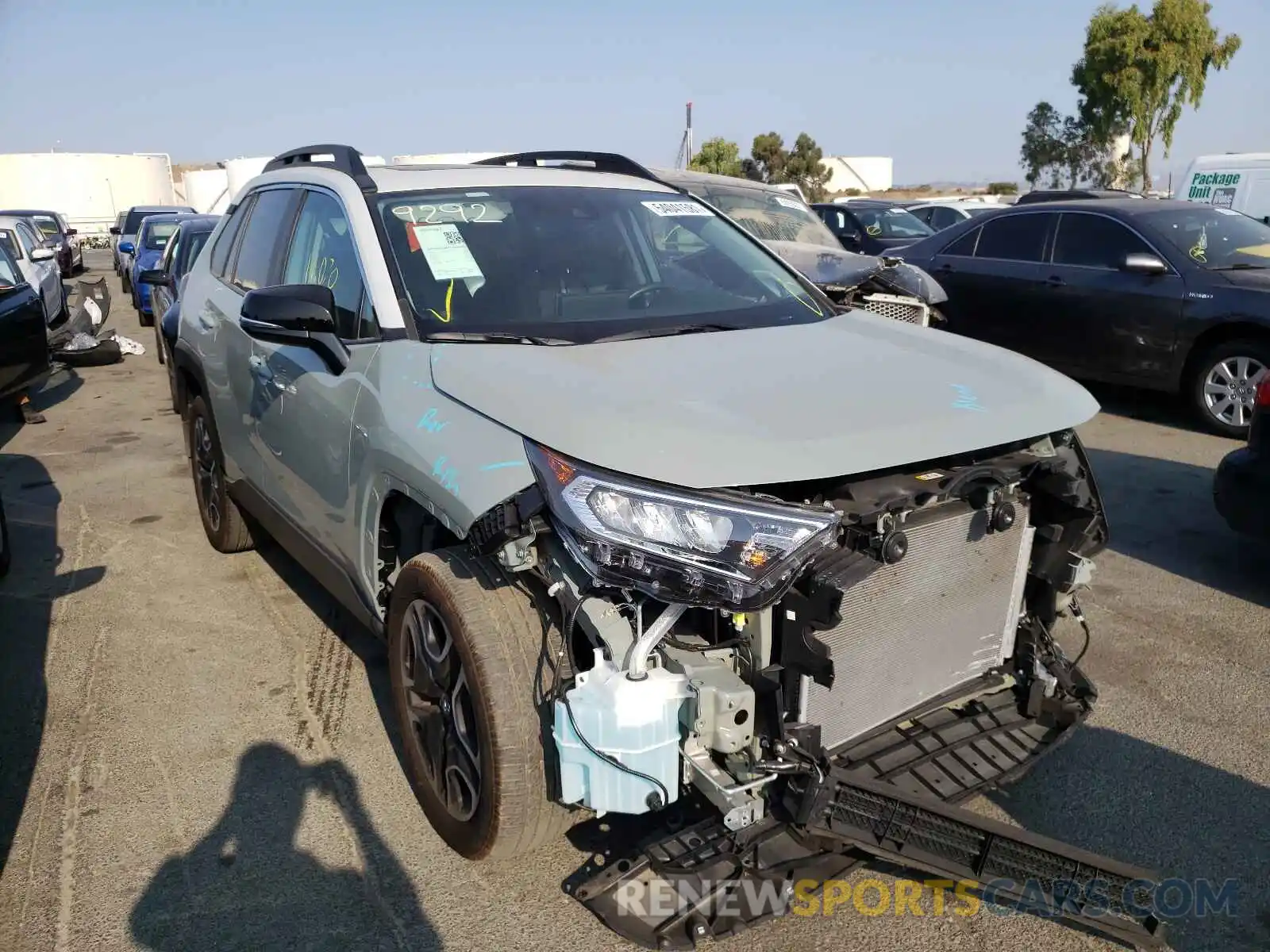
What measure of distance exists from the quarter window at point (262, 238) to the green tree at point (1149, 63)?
36798 mm

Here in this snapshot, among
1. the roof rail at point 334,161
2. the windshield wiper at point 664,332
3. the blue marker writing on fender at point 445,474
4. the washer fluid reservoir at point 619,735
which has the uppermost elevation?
the roof rail at point 334,161

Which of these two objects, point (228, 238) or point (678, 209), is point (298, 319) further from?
point (228, 238)

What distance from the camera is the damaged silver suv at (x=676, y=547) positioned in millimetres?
2424

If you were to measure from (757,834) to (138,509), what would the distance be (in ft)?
17.5

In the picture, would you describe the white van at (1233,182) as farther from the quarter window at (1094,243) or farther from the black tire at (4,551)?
the black tire at (4,551)

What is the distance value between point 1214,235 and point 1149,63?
110ft

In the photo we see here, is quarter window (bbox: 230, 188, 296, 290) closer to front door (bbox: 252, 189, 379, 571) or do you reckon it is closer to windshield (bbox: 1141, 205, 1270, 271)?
front door (bbox: 252, 189, 379, 571)

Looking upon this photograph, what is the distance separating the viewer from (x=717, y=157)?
43875 mm

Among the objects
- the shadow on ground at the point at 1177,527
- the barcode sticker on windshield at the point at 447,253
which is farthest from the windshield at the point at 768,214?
the barcode sticker on windshield at the point at 447,253

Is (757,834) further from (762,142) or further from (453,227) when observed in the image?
(762,142)

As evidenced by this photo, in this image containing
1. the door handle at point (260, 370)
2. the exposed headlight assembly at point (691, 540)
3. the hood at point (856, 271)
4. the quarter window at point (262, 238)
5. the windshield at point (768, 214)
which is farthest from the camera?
the windshield at point (768, 214)

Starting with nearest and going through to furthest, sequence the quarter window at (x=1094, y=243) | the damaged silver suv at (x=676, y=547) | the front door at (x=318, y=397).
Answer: the damaged silver suv at (x=676, y=547) < the front door at (x=318, y=397) < the quarter window at (x=1094, y=243)

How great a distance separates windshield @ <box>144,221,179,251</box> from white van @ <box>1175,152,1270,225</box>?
1458cm

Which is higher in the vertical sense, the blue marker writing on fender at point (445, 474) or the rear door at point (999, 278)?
the blue marker writing on fender at point (445, 474)
